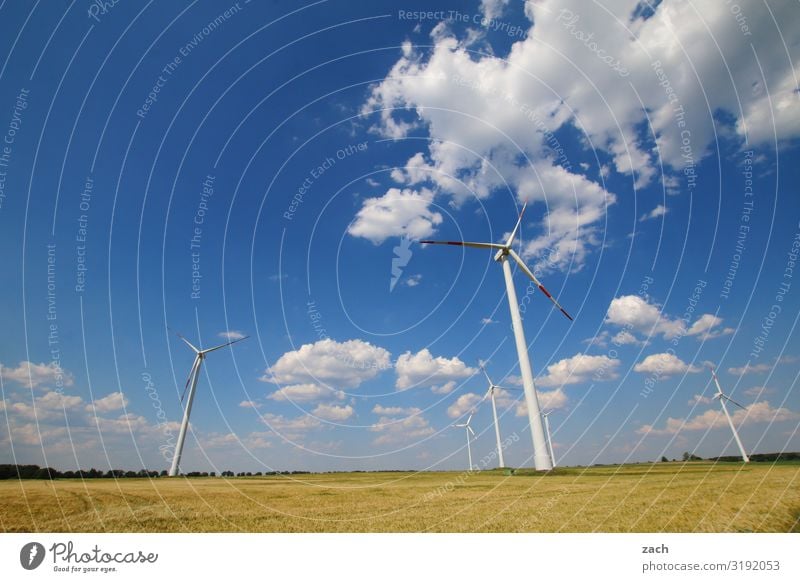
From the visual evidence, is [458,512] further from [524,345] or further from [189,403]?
[189,403]

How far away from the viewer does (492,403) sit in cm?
9125

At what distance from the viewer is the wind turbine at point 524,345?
42.3m
